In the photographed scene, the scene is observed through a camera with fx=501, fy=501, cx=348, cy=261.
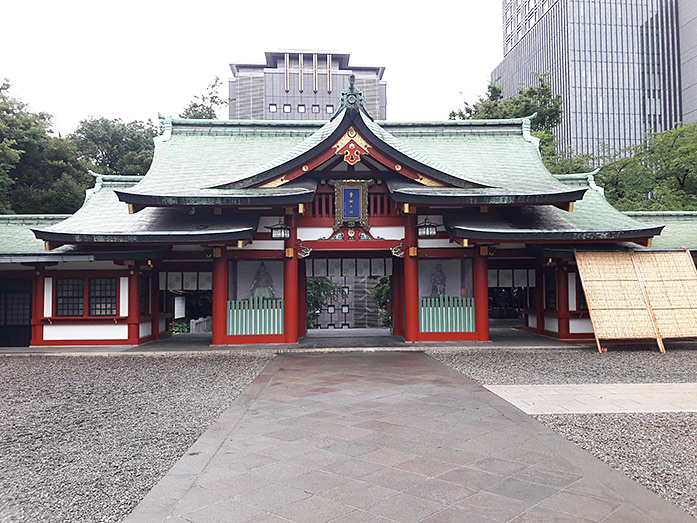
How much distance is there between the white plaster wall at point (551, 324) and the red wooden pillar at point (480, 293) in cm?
256

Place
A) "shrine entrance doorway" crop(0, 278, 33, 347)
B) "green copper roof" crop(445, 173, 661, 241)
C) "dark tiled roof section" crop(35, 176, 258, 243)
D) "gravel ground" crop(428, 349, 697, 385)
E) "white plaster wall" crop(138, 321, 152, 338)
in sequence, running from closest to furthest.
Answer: "gravel ground" crop(428, 349, 697, 385) < "dark tiled roof section" crop(35, 176, 258, 243) < "green copper roof" crop(445, 173, 661, 241) < "white plaster wall" crop(138, 321, 152, 338) < "shrine entrance doorway" crop(0, 278, 33, 347)

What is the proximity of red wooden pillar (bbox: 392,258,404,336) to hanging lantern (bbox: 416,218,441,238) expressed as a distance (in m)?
2.69

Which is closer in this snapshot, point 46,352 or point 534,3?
point 46,352

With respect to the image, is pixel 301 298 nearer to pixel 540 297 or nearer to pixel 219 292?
pixel 219 292

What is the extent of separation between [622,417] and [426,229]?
28.3 feet

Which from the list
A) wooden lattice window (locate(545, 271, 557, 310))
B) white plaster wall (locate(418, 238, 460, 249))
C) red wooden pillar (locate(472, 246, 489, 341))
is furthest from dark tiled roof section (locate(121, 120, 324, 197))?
wooden lattice window (locate(545, 271, 557, 310))

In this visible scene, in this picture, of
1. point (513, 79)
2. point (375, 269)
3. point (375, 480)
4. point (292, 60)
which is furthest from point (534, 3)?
point (375, 480)

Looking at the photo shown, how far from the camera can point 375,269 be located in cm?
1766

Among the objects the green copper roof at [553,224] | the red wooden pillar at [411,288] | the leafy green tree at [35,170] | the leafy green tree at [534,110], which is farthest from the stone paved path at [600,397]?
the leafy green tree at [35,170]

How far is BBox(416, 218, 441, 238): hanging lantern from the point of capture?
14836mm

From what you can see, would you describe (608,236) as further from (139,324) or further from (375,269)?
(139,324)

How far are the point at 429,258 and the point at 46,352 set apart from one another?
1144 cm

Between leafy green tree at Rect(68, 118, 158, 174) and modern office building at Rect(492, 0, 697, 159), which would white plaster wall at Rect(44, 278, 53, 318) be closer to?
leafy green tree at Rect(68, 118, 158, 174)

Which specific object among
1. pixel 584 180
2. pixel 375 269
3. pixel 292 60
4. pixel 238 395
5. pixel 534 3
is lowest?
pixel 238 395
